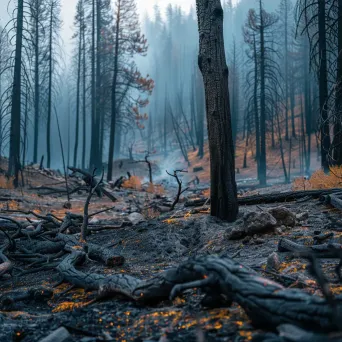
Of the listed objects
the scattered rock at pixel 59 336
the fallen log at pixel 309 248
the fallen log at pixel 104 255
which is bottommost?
the fallen log at pixel 104 255

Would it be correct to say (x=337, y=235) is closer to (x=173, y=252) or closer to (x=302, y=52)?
(x=173, y=252)

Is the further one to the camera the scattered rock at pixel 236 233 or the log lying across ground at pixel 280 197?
the log lying across ground at pixel 280 197

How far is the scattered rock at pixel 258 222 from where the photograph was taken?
5.35 metres

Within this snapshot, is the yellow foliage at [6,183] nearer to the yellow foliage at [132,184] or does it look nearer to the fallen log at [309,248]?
the yellow foliage at [132,184]

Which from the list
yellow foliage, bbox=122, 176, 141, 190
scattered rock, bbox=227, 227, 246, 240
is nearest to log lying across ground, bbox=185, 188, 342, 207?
scattered rock, bbox=227, 227, 246, 240

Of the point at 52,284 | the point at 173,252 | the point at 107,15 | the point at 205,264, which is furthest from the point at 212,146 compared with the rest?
the point at 107,15

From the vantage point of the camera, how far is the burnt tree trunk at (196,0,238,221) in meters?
6.60

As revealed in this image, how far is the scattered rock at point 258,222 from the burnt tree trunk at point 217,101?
1247mm

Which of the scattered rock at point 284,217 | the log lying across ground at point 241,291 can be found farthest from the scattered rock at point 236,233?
the log lying across ground at point 241,291

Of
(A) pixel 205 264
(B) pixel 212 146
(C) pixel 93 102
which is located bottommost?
(A) pixel 205 264

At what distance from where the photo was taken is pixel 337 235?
4.70m

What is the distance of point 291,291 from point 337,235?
2.91 meters

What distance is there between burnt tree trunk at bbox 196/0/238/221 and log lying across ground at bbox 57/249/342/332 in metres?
3.61

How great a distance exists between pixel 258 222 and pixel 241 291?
3.20 meters
